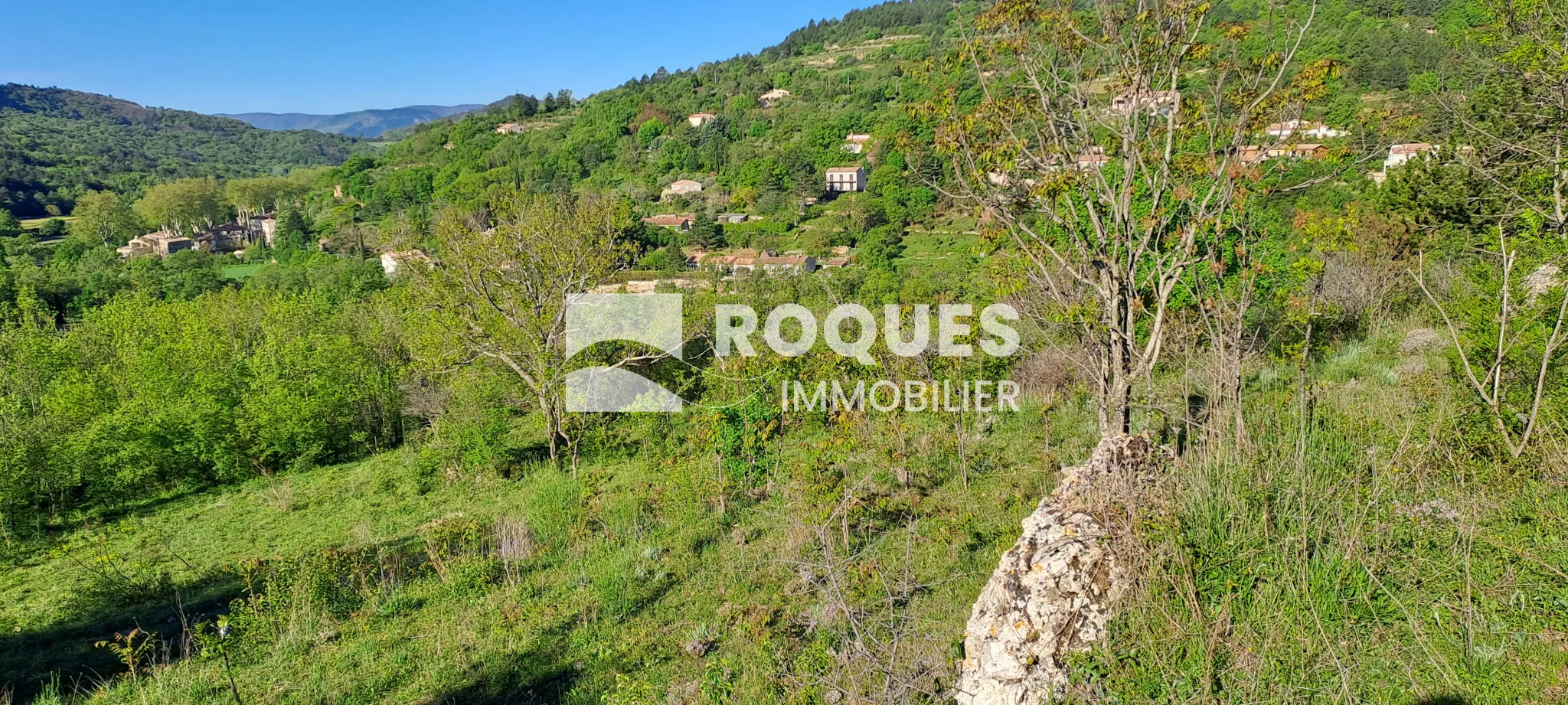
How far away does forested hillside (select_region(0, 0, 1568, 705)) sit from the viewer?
2.72 m

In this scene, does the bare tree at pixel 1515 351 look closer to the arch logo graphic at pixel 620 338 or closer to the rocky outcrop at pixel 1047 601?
the rocky outcrop at pixel 1047 601

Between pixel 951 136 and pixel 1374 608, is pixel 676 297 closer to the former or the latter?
pixel 951 136

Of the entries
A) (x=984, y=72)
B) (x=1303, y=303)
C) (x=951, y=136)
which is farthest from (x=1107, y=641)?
(x=1303, y=303)

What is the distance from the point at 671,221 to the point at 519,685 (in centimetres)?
5467

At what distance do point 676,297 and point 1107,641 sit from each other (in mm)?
11622

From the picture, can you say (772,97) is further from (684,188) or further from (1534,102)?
(1534,102)

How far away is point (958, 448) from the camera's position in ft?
24.6

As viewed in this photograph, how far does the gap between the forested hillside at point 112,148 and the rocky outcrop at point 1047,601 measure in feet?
327

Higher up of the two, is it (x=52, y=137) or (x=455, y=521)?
(x=52, y=137)

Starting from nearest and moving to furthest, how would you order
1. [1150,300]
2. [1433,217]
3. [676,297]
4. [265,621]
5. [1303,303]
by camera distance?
1. [265,621]
2. [1150,300]
3. [1303,303]
4. [1433,217]
5. [676,297]

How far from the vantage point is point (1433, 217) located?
12711 mm

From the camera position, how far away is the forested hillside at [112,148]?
3019 inches

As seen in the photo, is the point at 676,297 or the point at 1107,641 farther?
the point at 676,297

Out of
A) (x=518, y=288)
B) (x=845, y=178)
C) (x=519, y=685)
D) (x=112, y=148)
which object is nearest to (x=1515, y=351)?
(x=519, y=685)
